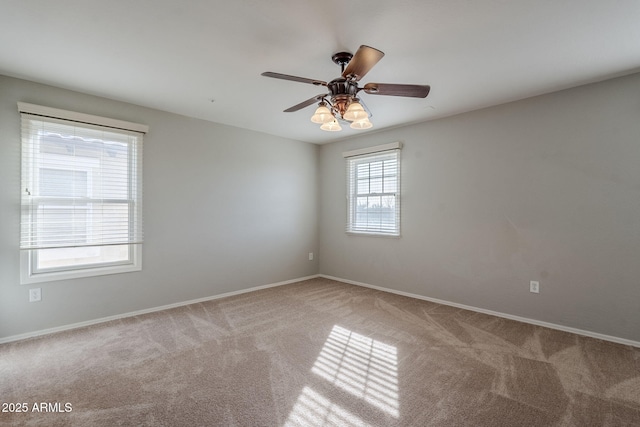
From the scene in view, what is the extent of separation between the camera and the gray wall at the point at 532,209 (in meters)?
2.81

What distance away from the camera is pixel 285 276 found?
5.11m

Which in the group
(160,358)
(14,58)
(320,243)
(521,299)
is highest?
(14,58)

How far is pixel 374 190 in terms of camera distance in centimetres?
479

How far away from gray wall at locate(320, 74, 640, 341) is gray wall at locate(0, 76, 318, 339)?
67.7 inches

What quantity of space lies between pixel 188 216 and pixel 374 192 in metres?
2.78

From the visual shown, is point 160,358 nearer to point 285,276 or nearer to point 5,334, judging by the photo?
point 5,334

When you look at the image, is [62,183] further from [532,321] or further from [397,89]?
[532,321]

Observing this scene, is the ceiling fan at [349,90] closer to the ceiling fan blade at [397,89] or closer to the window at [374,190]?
the ceiling fan blade at [397,89]

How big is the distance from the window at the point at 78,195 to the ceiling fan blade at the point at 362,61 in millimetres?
2773

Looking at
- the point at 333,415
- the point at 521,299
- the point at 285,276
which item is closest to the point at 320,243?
the point at 285,276

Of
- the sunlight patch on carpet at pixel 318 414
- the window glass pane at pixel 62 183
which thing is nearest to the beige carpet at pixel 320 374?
the sunlight patch on carpet at pixel 318 414

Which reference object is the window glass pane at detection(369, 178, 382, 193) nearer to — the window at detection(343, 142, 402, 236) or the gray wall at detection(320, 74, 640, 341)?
the window at detection(343, 142, 402, 236)

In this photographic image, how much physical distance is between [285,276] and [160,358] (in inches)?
107

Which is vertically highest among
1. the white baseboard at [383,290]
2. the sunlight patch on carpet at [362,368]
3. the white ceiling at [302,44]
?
the white ceiling at [302,44]
